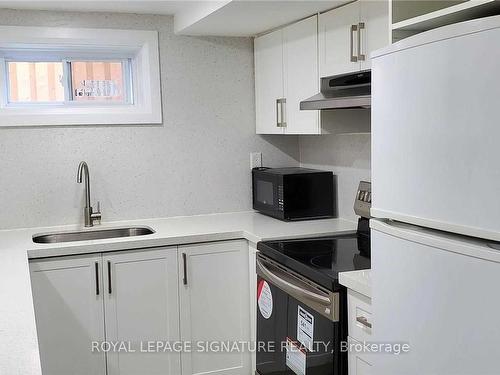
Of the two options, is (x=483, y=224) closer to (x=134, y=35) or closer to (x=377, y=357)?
(x=377, y=357)

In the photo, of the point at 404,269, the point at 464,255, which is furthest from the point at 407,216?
the point at 464,255

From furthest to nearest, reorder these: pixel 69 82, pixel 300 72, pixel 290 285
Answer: pixel 69 82
pixel 300 72
pixel 290 285

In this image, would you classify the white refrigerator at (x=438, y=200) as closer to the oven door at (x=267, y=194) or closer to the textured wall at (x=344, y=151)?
the textured wall at (x=344, y=151)

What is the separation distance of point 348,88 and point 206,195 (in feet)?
4.41

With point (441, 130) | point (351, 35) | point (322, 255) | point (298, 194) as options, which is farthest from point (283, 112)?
point (441, 130)

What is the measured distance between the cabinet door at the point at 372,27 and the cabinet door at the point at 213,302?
120cm

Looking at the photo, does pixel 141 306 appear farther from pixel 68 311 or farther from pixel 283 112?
pixel 283 112

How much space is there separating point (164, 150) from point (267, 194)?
660 millimetres

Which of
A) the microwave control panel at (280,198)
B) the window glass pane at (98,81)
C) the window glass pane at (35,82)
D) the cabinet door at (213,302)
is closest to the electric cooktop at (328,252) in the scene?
the cabinet door at (213,302)

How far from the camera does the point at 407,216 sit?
168 cm

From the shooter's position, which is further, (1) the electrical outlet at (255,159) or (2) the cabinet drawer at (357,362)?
(1) the electrical outlet at (255,159)

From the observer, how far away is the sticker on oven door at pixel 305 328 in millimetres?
2453

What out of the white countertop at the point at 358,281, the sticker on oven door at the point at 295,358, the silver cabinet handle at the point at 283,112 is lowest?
the sticker on oven door at the point at 295,358

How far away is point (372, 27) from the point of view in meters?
2.65
